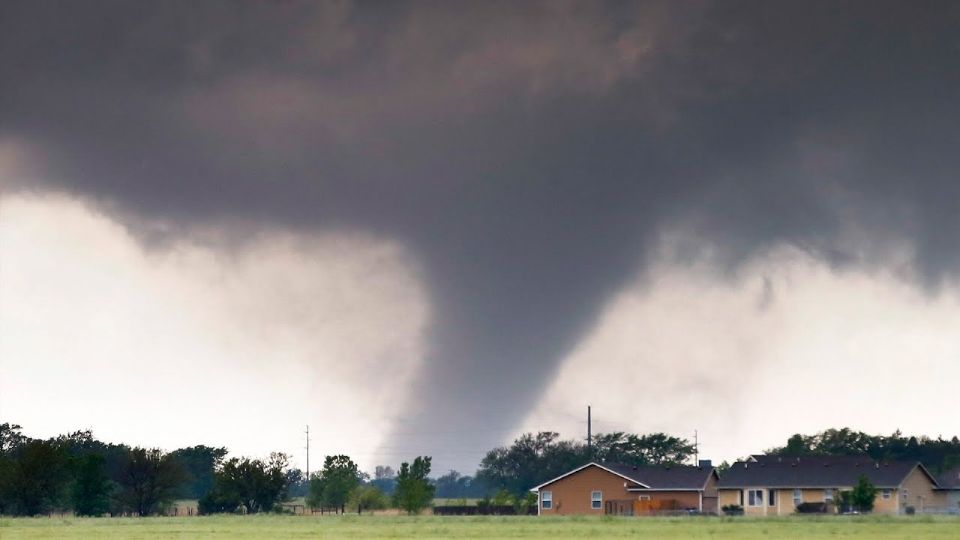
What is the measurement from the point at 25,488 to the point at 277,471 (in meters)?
21.8

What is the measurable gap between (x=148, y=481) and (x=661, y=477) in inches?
1803

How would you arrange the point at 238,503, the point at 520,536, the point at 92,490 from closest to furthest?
the point at 520,536, the point at 92,490, the point at 238,503

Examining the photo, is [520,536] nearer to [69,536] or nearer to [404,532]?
[404,532]

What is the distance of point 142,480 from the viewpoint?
11494 centimetres

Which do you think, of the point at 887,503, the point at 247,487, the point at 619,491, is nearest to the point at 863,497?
the point at 887,503

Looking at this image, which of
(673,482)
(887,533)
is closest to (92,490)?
(673,482)

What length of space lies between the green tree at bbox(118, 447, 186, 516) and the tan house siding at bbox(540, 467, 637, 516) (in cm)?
3267

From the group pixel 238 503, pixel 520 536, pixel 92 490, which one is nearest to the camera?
pixel 520 536

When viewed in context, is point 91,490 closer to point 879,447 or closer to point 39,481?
point 39,481

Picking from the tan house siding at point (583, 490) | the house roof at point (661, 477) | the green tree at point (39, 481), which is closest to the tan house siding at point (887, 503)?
the house roof at point (661, 477)

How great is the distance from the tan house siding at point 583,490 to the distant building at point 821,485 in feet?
31.3

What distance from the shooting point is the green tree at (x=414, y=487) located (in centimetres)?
11356

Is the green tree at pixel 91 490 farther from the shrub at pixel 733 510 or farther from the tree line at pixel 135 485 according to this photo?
the shrub at pixel 733 510

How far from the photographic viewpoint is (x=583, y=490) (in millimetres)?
122688
